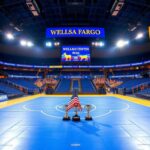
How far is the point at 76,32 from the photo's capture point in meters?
26.9

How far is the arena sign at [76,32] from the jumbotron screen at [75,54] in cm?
928

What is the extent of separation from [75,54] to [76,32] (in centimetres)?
990

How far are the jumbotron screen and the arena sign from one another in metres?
9.28

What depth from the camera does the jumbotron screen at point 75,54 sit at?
36406 mm

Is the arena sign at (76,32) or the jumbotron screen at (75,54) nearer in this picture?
the arena sign at (76,32)

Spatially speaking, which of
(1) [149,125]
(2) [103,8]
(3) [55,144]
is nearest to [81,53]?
(2) [103,8]

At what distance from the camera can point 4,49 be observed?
41.9 metres

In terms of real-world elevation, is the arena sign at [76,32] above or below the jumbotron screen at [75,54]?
above

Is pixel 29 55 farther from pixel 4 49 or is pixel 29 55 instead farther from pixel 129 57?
pixel 129 57

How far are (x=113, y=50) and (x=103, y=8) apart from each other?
82.2 ft

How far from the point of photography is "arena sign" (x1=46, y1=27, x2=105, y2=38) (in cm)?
2691

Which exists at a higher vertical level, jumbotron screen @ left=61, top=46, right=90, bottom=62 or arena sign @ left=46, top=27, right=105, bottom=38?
arena sign @ left=46, top=27, right=105, bottom=38

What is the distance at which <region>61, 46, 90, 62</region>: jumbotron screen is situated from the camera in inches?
1433

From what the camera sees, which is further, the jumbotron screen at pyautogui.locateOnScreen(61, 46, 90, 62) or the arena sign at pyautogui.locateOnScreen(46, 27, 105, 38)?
the jumbotron screen at pyautogui.locateOnScreen(61, 46, 90, 62)
